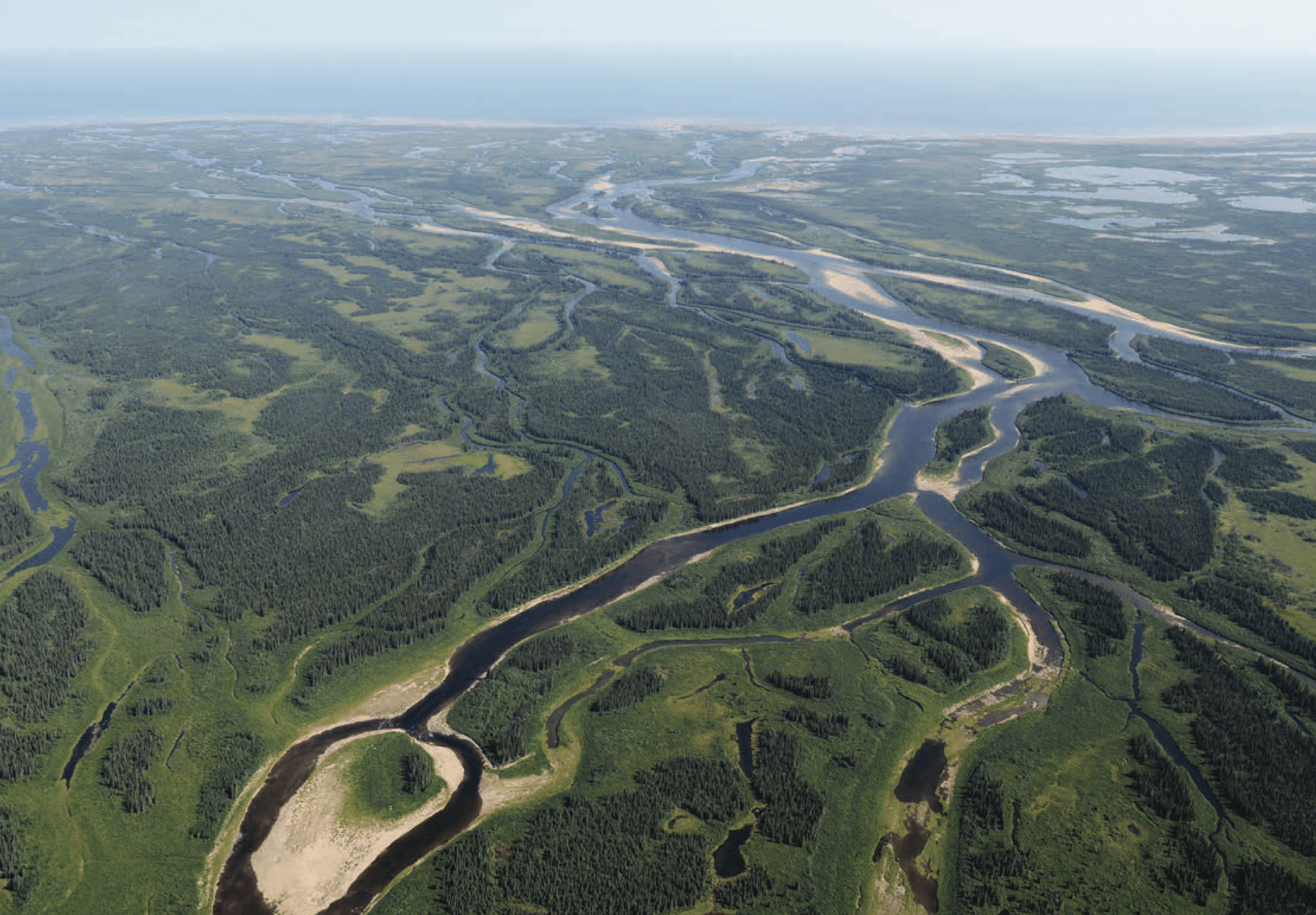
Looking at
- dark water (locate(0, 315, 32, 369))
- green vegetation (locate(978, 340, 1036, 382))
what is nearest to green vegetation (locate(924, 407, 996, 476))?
green vegetation (locate(978, 340, 1036, 382))

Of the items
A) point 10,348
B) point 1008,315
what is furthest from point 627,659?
point 10,348

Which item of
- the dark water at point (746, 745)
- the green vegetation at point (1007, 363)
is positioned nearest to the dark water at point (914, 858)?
the dark water at point (746, 745)

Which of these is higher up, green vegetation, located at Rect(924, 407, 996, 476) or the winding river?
green vegetation, located at Rect(924, 407, 996, 476)

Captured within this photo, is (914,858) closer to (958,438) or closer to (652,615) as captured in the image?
(652,615)

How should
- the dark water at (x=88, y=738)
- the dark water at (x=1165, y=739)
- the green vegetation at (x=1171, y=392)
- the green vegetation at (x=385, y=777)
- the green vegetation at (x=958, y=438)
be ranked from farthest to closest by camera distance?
the green vegetation at (x=1171, y=392) < the green vegetation at (x=958, y=438) < the dark water at (x=88, y=738) < the dark water at (x=1165, y=739) < the green vegetation at (x=385, y=777)

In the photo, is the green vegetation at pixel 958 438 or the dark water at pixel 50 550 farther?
the green vegetation at pixel 958 438

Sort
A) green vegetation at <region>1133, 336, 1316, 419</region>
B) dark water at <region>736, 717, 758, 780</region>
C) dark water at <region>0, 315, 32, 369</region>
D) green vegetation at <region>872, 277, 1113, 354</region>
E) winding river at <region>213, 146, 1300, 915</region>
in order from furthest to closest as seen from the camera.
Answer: green vegetation at <region>872, 277, 1113, 354</region>, dark water at <region>0, 315, 32, 369</region>, green vegetation at <region>1133, 336, 1316, 419</region>, dark water at <region>736, 717, 758, 780</region>, winding river at <region>213, 146, 1300, 915</region>

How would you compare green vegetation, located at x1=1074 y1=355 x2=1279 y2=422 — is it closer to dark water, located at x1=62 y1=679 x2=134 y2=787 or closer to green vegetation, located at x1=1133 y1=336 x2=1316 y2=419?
green vegetation, located at x1=1133 y1=336 x2=1316 y2=419

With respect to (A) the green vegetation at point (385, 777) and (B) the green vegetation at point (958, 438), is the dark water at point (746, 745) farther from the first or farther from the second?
(B) the green vegetation at point (958, 438)
